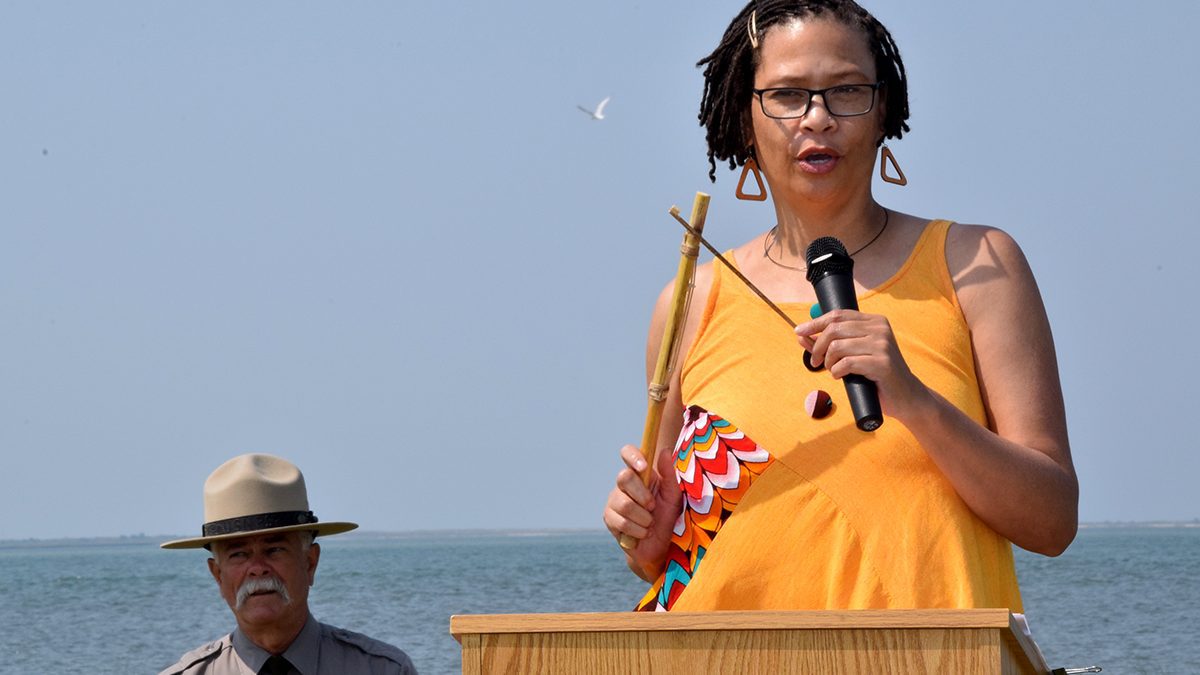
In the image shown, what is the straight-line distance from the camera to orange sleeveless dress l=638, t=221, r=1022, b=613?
2.52 metres

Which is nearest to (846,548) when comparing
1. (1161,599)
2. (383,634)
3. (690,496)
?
(690,496)

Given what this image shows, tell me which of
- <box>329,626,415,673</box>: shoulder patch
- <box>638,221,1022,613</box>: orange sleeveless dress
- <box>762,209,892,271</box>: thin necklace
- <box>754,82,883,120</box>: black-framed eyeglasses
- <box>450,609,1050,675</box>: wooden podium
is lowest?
<box>450,609,1050,675</box>: wooden podium

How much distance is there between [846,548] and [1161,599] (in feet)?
111

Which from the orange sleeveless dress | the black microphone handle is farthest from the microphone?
the orange sleeveless dress

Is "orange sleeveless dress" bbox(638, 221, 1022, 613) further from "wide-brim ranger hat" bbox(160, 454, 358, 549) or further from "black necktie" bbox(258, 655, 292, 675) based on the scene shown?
"wide-brim ranger hat" bbox(160, 454, 358, 549)

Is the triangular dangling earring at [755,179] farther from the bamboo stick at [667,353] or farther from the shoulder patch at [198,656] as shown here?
the shoulder patch at [198,656]

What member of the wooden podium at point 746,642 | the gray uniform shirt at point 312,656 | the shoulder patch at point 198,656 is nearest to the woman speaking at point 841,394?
the wooden podium at point 746,642

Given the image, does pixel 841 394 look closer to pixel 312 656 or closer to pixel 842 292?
pixel 842 292

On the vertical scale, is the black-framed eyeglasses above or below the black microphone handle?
above

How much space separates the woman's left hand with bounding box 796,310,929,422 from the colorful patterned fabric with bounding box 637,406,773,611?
0.32m

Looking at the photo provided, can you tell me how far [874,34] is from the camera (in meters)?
2.83

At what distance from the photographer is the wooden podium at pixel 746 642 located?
1946 millimetres

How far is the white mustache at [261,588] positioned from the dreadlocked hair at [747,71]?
1795 millimetres

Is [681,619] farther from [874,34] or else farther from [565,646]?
[874,34]
